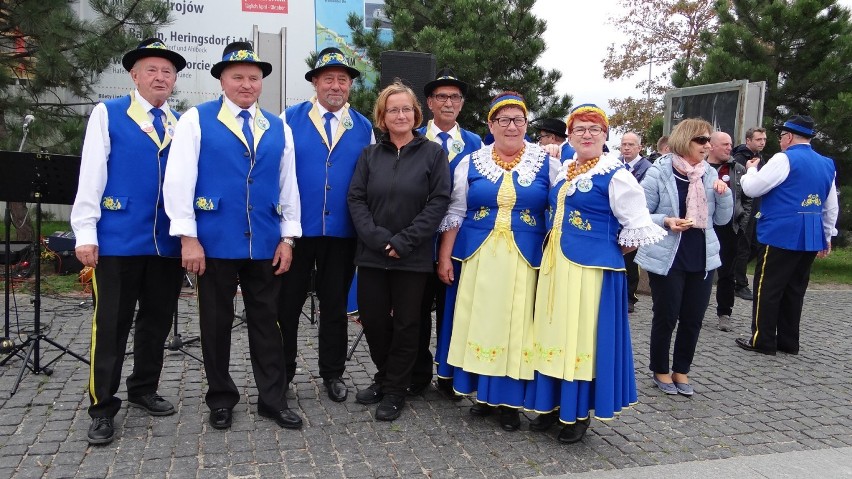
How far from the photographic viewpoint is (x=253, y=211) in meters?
3.68

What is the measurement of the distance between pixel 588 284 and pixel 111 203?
2.61 meters

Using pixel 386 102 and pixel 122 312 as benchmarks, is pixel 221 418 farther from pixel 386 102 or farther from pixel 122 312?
pixel 386 102

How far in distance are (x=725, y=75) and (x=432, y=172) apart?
9727 mm

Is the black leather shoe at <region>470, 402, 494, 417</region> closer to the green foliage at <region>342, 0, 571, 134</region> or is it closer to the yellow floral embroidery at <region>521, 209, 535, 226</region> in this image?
the yellow floral embroidery at <region>521, 209, 535, 226</region>

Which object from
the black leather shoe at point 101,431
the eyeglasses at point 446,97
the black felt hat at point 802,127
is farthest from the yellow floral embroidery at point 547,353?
the black felt hat at point 802,127

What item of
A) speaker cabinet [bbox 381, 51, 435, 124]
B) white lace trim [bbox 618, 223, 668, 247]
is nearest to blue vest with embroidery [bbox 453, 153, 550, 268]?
white lace trim [bbox 618, 223, 668, 247]

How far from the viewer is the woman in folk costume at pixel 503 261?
386 centimetres

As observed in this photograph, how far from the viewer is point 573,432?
3.78 metres

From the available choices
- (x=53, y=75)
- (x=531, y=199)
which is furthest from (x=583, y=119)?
(x=53, y=75)

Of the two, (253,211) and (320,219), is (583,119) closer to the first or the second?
(320,219)

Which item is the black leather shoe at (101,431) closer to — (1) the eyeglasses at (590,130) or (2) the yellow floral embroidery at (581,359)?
(2) the yellow floral embroidery at (581,359)

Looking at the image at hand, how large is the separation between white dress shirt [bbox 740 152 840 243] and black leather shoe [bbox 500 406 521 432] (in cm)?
345

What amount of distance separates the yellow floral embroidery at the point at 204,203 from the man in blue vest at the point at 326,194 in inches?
25.4

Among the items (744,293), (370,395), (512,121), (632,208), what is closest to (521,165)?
(512,121)
